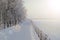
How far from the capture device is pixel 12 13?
1.57 m

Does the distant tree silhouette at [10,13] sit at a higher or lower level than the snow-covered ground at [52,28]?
higher

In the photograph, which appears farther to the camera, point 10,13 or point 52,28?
point 52,28

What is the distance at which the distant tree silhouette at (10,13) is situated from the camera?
150 cm

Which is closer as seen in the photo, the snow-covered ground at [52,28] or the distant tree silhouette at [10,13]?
the distant tree silhouette at [10,13]

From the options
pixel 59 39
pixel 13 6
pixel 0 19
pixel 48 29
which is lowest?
pixel 59 39

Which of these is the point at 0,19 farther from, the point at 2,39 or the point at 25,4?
the point at 25,4

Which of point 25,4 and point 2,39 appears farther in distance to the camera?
point 25,4

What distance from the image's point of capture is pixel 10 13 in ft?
5.10

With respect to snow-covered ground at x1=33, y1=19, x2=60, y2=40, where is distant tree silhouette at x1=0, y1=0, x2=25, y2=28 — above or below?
above

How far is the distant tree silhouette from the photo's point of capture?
4.92ft

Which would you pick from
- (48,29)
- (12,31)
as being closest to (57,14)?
(48,29)

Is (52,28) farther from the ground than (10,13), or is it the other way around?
(10,13)

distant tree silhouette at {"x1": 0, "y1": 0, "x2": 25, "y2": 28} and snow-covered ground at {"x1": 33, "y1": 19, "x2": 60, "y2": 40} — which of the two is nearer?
distant tree silhouette at {"x1": 0, "y1": 0, "x2": 25, "y2": 28}

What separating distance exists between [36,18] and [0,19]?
59 cm
